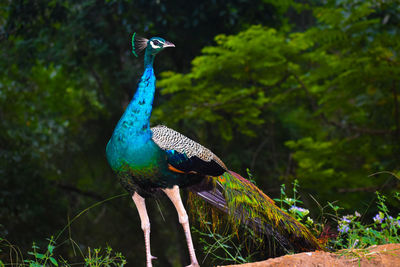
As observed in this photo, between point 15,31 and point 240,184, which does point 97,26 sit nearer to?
point 15,31

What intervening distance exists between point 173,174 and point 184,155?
0.55 ft

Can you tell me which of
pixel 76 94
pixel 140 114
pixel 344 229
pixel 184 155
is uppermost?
pixel 140 114

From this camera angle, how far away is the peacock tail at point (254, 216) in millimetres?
4266

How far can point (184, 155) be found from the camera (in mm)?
3906

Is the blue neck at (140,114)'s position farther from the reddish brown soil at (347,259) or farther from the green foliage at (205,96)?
the green foliage at (205,96)

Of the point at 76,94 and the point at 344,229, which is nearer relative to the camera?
the point at 344,229

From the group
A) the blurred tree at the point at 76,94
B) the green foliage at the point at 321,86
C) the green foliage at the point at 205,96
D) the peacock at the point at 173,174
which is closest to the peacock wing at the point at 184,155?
the peacock at the point at 173,174

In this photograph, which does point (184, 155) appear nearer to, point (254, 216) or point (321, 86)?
point (254, 216)

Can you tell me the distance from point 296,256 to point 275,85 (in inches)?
206

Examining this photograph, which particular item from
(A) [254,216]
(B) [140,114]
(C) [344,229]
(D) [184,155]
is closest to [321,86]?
(C) [344,229]

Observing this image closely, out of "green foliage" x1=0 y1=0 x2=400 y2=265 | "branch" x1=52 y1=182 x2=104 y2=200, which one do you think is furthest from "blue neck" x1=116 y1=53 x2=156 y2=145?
"branch" x1=52 y1=182 x2=104 y2=200

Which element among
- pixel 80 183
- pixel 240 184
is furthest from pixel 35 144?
pixel 240 184

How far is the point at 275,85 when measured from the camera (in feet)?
28.2

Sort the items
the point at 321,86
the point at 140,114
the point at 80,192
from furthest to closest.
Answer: the point at 80,192 < the point at 321,86 < the point at 140,114
